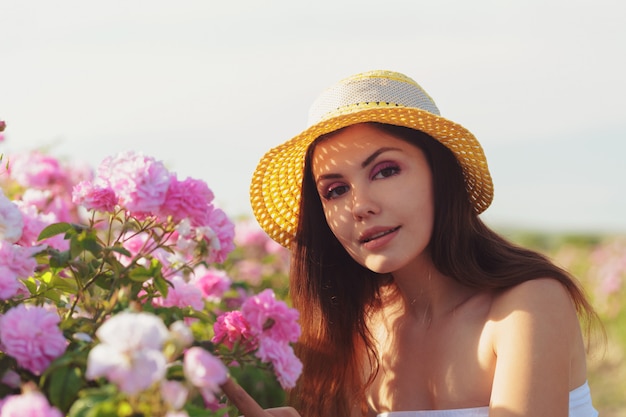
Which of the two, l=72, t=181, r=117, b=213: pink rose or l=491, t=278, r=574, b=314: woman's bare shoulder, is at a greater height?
l=72, t=181, r=117, b=213: pink rose

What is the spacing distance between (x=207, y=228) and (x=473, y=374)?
997 mm

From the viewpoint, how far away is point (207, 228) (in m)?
1.70

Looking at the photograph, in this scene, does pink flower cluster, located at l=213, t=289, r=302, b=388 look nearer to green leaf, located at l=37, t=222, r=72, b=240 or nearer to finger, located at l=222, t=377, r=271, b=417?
finger, located at l=222, t=377, r=271, b=417

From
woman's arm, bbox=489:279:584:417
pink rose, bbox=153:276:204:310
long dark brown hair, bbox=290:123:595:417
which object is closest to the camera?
pink rose, bbox=153:276:204:310

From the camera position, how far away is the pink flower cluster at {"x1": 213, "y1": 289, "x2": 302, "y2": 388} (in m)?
1.64

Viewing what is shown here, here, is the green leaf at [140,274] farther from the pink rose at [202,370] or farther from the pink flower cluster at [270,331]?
the pink rose at [202,370]

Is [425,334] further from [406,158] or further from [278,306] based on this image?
[278,306]

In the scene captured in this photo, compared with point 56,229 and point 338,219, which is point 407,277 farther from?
point 56,229

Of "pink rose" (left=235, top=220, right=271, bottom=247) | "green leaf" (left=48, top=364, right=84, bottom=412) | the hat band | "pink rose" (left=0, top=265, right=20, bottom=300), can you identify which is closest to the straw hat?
the hat band

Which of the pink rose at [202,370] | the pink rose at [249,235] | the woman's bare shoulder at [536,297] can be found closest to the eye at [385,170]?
the woman's bare shoulder at [536,297]

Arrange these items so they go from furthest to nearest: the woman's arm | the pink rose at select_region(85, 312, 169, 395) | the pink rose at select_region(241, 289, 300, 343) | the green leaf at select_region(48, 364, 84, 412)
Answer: the woman's arm → the pink rose at select_region(241, 289, 300, 343) → the green leaf at select_region(48, 364, 84, 412) → the pink rose at select_region(85, 312, 169, 395)

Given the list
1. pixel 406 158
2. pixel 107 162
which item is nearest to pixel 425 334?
pixel 406 158


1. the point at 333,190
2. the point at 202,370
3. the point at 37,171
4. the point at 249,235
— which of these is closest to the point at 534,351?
the point at 333,190

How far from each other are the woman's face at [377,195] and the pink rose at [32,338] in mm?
959
